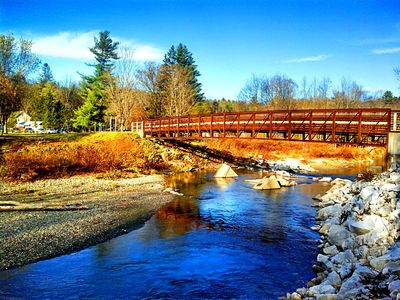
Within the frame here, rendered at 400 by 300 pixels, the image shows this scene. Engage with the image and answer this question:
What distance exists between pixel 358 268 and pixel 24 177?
74.9 feet

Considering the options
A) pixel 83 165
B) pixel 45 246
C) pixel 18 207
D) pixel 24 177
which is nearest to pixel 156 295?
pixel 45 246

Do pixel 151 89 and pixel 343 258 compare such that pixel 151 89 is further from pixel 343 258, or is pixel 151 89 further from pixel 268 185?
pixel 343 258

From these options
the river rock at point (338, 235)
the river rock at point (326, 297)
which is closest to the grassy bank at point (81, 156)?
the river rock at point (338, 235)

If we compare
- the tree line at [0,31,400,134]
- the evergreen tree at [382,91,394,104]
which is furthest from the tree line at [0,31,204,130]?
the evergreen tree at [382,91,394,104]

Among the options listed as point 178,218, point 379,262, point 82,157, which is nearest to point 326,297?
Result: point 379,262

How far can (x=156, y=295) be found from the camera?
8805 millimetres

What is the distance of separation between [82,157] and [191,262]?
21456mm

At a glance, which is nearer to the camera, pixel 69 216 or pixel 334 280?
pixel 334 280

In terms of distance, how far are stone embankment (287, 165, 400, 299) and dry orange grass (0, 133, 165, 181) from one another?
2018cm

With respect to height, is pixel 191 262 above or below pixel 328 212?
below

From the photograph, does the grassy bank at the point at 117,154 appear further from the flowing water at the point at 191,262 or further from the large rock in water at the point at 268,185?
the flowing water at the point at 191,262

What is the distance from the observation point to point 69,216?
15.2m

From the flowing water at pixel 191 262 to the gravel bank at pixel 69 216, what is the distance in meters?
0.69

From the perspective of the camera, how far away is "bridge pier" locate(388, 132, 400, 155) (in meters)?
18.1
